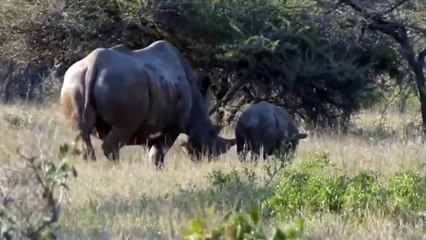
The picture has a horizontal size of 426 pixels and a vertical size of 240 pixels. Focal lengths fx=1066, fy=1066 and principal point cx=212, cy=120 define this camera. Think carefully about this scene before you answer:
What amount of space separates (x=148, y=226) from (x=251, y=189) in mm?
1726

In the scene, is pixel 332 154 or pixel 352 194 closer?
pixel 352 194

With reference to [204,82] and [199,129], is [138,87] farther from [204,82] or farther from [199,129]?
[204,82]

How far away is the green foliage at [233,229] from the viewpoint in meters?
3.42

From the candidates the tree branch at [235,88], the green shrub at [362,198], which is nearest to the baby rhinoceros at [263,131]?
the tree branch at [235,88]

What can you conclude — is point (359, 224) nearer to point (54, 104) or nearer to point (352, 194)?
point (352, 194)

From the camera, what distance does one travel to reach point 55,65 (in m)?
18.4

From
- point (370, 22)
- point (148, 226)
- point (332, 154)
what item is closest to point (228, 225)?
point (148, 226)

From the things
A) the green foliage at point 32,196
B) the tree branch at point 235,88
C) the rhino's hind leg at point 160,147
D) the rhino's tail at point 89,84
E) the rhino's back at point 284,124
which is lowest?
the tree branch at point 235,88

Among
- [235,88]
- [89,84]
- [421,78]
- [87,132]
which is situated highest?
[89,84]

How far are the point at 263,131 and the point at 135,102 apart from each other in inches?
66.4

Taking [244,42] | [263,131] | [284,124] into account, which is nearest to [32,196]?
[263,131]

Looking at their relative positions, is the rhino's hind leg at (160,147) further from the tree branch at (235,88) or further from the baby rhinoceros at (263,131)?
the tree branch at (235,88)

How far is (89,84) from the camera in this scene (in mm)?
11828

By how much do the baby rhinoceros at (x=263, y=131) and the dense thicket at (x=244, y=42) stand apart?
3339 mm
